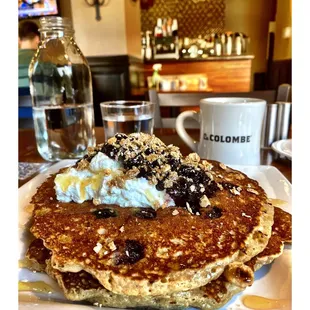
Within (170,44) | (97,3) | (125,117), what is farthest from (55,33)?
(170,44)

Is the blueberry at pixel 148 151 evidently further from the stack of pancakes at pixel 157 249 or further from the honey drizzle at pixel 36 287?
the honey drizzle at pixel 36 287

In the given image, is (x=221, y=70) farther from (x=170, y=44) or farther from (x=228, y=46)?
(x=170, y=44)

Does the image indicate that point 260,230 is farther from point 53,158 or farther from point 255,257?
point 53,158

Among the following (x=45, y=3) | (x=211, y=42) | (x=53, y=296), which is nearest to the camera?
(x=53, y=296)

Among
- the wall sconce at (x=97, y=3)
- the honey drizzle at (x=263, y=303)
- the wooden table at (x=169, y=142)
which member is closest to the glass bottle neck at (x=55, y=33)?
the wooden table at (x=169, y=142)
